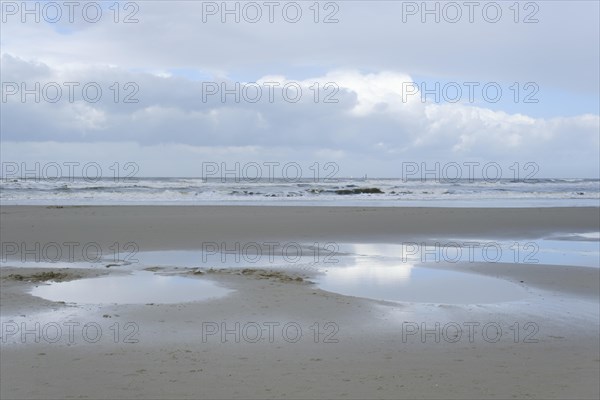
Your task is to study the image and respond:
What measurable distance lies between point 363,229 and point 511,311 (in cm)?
1183

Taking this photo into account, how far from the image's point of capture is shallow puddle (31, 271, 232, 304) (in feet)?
29.8

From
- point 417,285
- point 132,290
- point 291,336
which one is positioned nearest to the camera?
point 291,336

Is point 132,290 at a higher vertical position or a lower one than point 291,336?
higher

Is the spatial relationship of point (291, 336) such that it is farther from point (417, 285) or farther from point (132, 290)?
point (417, 285)

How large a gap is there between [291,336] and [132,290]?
3.79m

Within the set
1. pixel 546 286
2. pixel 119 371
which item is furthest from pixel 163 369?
pixel 546 286

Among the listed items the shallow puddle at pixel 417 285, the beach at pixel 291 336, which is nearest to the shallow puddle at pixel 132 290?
the beach at pixel 291 336

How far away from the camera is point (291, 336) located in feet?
23.2

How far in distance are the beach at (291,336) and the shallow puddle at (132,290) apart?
0.22 meters

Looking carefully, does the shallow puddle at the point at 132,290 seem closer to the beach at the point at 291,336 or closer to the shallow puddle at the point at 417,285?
the beach at the point at 291,336

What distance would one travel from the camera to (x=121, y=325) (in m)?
7.45

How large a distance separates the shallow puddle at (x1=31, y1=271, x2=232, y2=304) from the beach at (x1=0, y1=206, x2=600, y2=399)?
0.22 meters

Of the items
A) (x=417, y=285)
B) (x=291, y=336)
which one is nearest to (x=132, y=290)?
(x=291, y=336)

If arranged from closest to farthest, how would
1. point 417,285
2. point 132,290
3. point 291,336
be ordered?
point 291,336, point 132,290, point 417,285
